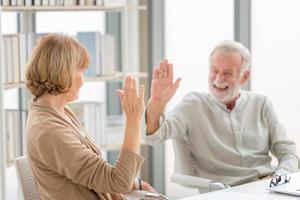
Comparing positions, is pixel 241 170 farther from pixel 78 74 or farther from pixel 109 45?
pixel 109 45

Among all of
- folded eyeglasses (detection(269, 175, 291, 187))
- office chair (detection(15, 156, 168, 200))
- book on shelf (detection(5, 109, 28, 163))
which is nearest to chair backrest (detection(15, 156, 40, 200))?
office chair (detection(15, 156, 168, 200))

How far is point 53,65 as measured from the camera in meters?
2.50

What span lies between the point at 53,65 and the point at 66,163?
0.36 m

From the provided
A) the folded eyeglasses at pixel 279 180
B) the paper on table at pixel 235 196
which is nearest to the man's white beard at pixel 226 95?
the folded eyeglasses at pixel 279 180

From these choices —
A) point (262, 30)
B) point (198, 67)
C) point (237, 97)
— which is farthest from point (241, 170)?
point (198, 67)

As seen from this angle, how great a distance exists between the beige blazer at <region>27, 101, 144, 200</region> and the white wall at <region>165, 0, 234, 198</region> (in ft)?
8.98

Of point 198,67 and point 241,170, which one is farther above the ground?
point 198,67

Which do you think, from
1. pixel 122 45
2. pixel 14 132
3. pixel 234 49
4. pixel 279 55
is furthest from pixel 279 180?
pixel 122 45

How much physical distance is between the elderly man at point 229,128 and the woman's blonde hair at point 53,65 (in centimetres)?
100

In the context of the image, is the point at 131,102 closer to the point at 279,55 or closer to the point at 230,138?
the point at 230,138

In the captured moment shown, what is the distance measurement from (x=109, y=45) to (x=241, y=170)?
62.3 inches

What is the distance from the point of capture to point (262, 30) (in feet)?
15.8

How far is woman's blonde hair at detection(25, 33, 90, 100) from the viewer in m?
2.51

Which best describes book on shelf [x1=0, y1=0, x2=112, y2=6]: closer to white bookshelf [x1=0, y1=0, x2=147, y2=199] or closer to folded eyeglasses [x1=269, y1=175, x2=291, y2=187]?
white bookshelf [x1=0, y1=0, x2=147, y2=199]
